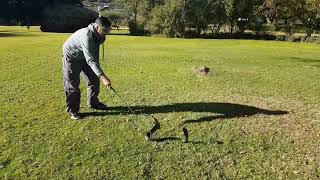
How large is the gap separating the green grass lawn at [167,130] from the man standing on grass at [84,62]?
0.40 meters

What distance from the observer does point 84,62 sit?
11.1 metres

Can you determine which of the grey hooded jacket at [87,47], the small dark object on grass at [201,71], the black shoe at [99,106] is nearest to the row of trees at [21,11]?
the small dark object on grass at [201,71]

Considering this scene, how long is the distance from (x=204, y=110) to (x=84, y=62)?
326 cm

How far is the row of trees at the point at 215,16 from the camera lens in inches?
2244

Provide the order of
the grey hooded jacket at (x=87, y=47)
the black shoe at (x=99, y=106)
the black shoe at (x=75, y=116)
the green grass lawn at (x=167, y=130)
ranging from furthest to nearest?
the black shoe at (x=99, y=106)
the black shoe at (x=75, y=116)
the grey hooded jacket at (x=87, y=47)
the green grass lawn at (x=167, y=130)

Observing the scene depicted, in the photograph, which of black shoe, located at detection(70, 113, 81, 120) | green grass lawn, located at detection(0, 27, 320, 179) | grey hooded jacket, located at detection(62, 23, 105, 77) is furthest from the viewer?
black shoe, located at detection(70, 113, 81, 120)

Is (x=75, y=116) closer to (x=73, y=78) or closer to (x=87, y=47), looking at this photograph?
(x=73, y=78)

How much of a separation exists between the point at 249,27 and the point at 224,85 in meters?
48.4

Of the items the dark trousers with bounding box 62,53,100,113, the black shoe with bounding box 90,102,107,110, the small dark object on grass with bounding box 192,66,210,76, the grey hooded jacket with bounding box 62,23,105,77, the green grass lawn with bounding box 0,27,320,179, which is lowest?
the green grass lawn with bounding box 0,27,320,179

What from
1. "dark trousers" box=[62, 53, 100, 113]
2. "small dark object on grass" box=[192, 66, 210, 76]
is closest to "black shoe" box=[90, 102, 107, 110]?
"dark trousers" box=[62, 53, 100, 113]

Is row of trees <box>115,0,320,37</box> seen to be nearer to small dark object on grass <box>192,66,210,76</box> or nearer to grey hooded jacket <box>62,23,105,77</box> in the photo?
small dark object on grass <box>192,66,210,76</box>

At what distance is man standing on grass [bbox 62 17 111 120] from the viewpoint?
10.1m

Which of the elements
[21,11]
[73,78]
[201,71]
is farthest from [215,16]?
[73,78]

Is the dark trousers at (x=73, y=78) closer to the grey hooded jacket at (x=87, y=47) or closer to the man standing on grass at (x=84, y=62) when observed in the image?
the man standing on grass at (x=84, y=62)
